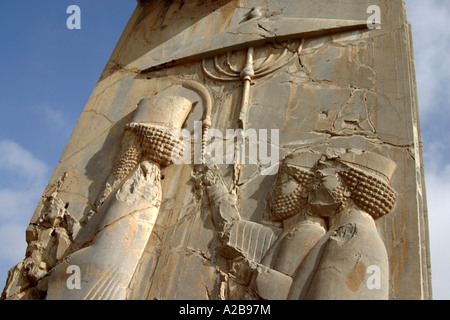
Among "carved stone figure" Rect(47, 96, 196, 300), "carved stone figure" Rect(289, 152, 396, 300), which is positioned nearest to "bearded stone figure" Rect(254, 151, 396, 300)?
"carved stone figure" Rect(289, 152, 396, 300)

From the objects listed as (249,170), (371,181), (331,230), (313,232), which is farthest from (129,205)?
(371,181)

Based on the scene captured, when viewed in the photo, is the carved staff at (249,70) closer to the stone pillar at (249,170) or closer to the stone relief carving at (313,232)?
the stone pillar at (249,170)

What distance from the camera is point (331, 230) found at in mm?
3709

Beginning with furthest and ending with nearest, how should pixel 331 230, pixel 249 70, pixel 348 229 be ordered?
pixel 249 70, pixel 331 230, pixel 348 229

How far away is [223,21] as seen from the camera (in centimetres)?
575

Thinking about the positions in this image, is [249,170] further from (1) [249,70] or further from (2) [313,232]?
(1) [249,70]

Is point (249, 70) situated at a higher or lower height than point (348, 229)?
higher

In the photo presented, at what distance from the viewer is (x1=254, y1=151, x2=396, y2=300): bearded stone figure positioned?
10.9ft

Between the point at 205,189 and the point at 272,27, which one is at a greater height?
the point at 272,27

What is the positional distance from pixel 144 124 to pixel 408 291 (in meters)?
2.53

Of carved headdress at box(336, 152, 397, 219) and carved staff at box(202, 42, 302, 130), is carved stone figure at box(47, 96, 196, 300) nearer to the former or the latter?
carved staff at box(202, 42, 302, 130)

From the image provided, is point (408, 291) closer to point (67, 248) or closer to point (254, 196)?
point (254, 196)

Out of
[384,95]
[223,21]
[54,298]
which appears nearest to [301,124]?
[384,95]
